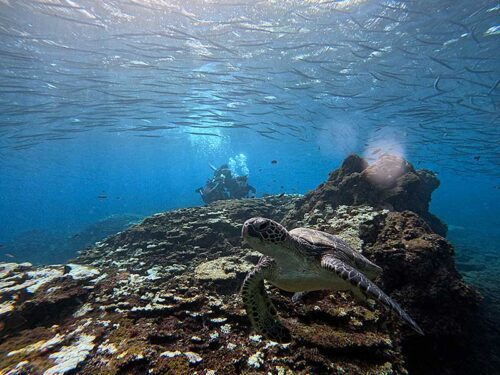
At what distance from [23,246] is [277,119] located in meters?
34.1

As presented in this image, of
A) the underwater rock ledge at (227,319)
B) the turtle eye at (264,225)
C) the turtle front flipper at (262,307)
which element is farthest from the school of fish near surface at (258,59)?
the turtle front flipper at (262,307)

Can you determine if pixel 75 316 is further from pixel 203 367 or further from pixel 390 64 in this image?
pixel 390 64

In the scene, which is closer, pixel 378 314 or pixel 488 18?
pixel 378 314

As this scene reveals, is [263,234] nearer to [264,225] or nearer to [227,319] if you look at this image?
[264,225]

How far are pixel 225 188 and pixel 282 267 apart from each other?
1862 cm

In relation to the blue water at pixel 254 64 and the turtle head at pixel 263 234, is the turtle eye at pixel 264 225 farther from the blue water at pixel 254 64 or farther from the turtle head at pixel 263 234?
the blue water at pixel 254 64

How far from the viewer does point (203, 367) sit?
3143mm

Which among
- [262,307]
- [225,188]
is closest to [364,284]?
[262,307]

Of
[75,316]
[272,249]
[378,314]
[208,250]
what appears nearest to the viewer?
[272,249]

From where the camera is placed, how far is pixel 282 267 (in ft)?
12.4

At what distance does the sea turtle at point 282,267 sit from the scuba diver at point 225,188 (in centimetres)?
1794

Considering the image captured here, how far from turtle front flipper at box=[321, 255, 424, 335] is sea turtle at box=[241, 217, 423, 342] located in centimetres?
1

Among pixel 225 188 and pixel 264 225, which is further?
pixel 225 188

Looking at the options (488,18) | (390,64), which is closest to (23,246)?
(390,64)
